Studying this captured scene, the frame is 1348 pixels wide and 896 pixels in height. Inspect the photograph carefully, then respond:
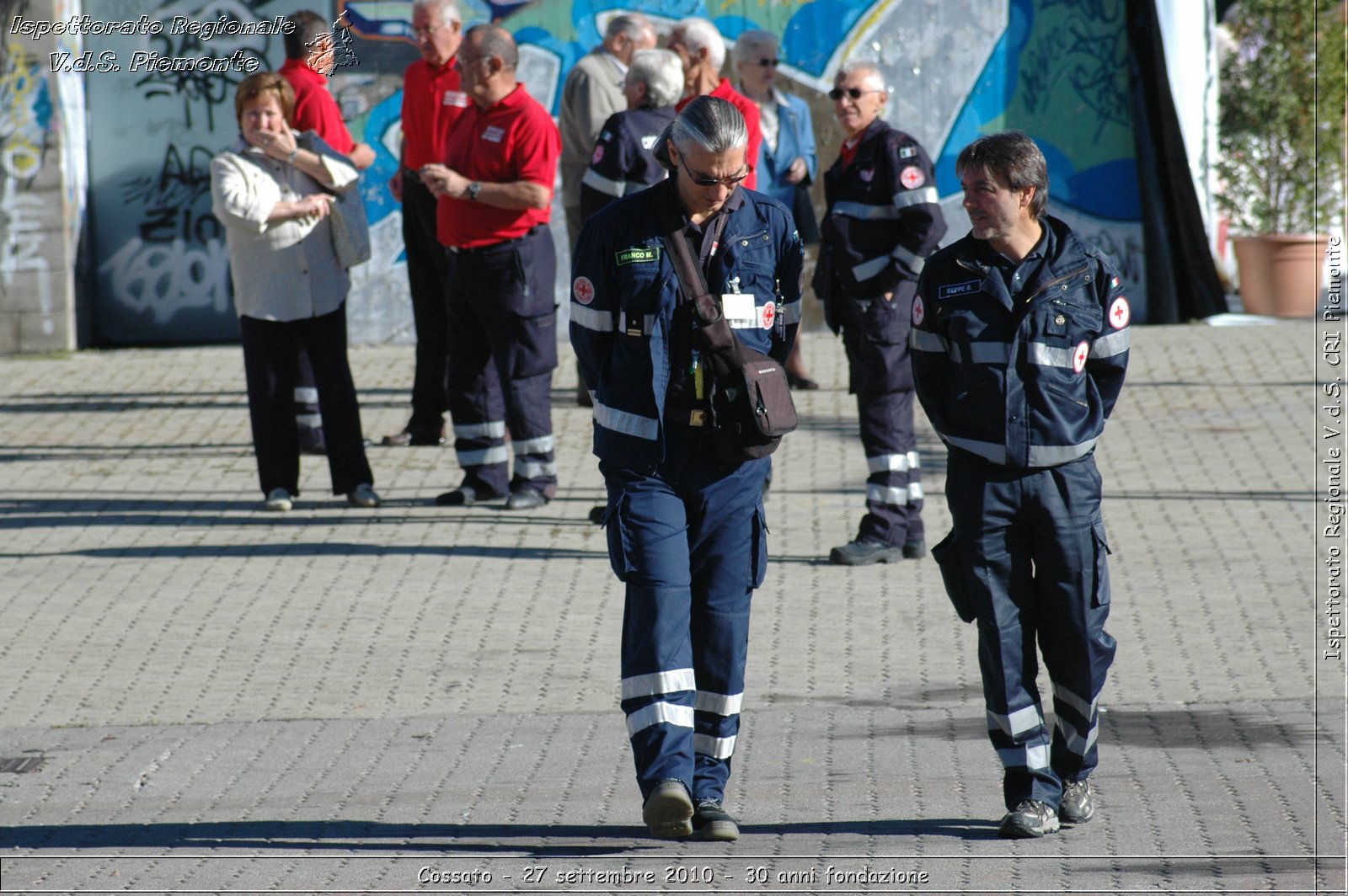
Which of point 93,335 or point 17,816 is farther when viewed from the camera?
point 93,335

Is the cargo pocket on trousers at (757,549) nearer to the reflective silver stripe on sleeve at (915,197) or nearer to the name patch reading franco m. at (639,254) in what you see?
the name patch reading franco m. at (639,254)

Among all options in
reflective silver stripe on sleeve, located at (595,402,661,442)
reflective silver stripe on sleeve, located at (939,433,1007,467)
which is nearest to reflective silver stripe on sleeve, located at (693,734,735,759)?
reflective silver stripe on sleeve, located at (595,402,661,442)

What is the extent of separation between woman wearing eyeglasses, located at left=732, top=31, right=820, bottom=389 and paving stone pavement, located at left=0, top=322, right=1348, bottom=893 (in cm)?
160

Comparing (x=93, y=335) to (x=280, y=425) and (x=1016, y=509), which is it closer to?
(x=280, y=425)

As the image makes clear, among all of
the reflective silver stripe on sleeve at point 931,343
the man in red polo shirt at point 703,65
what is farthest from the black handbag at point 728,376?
the man in red polo shirt at point 703,65

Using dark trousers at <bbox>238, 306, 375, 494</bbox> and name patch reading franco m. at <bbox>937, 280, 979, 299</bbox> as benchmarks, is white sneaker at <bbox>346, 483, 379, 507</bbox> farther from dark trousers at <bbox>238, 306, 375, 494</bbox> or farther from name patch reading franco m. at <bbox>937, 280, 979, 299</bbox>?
name patch reading franco m. at <bbox>937, 280, 979, 299</bbox>

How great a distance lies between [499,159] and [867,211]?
2017 millimetres

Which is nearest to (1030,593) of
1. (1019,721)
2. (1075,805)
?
(1019,721)

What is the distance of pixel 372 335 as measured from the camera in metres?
13.9

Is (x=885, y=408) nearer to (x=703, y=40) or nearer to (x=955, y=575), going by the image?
(x=703, y=40)

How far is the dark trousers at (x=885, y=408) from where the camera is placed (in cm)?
741

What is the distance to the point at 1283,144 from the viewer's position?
46.3ft

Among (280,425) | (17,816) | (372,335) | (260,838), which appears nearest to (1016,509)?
(260,838)

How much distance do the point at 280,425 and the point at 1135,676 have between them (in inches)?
176
